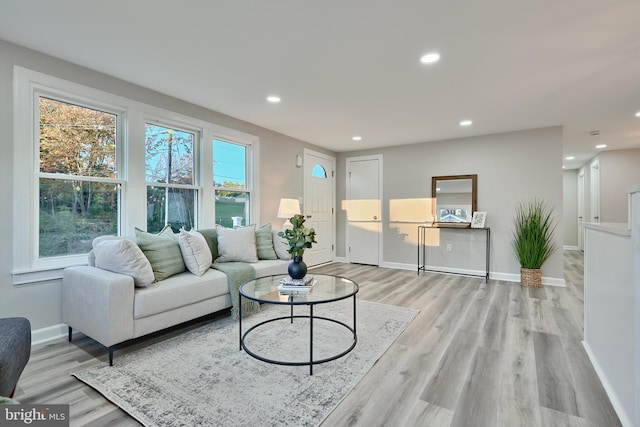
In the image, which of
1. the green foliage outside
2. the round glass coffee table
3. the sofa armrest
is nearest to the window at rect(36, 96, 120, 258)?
the sofa armrest

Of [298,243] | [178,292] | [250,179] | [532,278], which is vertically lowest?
[532,278]

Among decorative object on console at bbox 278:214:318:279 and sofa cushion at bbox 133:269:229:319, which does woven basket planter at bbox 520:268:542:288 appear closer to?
decorative object on console at bbox 278:214:318:279

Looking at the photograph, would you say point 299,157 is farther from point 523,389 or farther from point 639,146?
point 639,146

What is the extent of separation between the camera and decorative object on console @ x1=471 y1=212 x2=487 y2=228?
4.87 meters

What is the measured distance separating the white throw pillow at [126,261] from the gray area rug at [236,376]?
1.82 ft

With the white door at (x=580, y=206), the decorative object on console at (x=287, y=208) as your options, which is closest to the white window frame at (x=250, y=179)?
the decorative object on console at (x=287, y=208)

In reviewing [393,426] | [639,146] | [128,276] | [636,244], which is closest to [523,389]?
[393,426]

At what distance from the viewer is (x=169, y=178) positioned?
11.4 feet

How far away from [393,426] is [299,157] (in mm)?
4329

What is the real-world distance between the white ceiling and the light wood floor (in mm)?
2316

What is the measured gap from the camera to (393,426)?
1.55 meters

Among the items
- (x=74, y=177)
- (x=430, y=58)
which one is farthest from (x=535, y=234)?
(x=74, y=177)

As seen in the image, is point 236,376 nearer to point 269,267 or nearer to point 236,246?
point 269,267

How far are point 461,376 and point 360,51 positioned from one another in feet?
8.05
